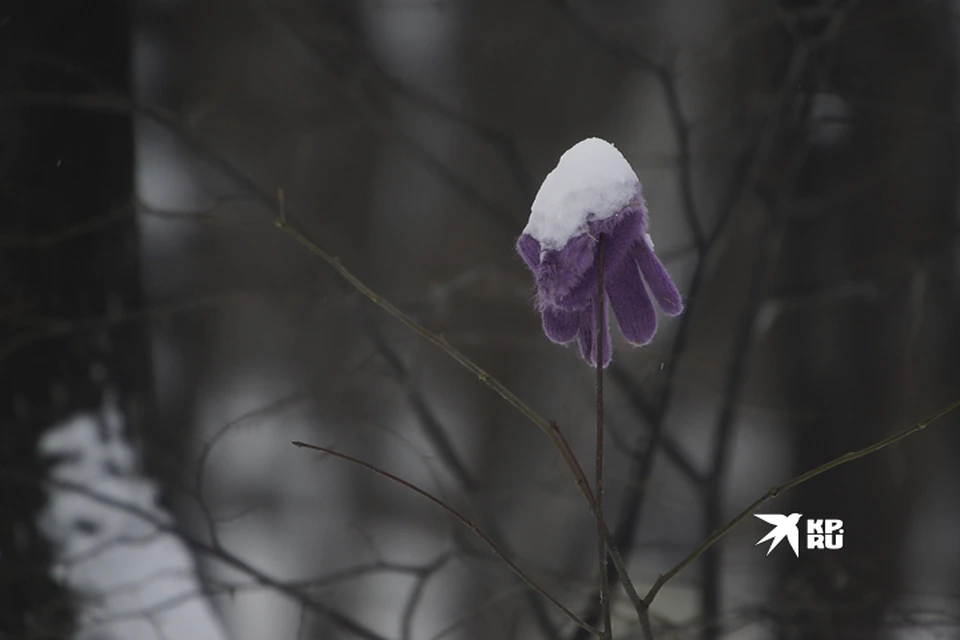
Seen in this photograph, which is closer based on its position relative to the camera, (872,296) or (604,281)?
(604,281)

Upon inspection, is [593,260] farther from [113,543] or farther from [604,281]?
[113,543]

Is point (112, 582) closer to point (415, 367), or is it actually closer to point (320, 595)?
point (320, 595)

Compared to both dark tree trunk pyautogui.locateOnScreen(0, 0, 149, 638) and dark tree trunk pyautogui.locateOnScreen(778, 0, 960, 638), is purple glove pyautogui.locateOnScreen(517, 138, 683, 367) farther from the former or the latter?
dark tree trunk pyautogui.locateOnScreen(0, 0, 149, 638)

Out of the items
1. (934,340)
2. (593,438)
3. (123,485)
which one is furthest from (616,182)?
(123,485)

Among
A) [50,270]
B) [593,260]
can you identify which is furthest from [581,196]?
[50,270]

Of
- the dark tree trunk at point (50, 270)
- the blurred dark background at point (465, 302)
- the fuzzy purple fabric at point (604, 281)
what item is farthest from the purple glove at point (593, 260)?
the dark tree trunk at point (50, 270)

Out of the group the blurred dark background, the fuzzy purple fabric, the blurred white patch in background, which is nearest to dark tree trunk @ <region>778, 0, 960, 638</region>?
the blurred dark background
